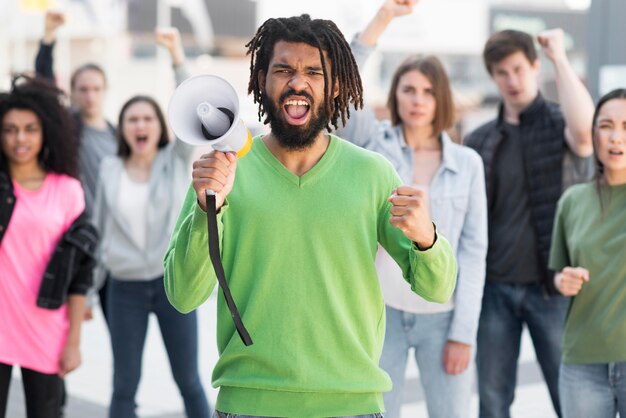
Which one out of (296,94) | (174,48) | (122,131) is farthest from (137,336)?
(296,94)

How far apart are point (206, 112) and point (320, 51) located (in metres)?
0.39

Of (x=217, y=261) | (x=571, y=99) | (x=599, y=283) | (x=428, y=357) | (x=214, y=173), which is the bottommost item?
(x=428, y=357)

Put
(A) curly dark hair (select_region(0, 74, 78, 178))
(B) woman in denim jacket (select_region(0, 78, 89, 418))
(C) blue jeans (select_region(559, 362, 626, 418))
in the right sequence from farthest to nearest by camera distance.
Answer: (A) curly dark hair (select_region(0, 74, 78, 178)) → (B) woman in denim jacket (select_region(0, 78, 89, 418)) → (C) blue jeans (select_region(559, 362, 626, 418))

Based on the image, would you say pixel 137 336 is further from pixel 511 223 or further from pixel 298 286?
pixel 298 286

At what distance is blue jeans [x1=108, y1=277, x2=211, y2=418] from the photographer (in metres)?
5.49

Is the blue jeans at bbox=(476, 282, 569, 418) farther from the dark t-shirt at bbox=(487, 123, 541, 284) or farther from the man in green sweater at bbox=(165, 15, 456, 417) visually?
the man in green sweater at bbox=(165, 15, 456, 417)

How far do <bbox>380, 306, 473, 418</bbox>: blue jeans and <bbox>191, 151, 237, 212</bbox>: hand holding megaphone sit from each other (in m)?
2.01

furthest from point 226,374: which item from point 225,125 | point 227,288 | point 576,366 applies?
point 576,366

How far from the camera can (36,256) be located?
4.65 m

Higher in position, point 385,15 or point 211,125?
point 385,15

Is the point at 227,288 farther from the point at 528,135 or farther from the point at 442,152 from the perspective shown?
the point at 528,135

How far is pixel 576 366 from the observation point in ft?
13.6

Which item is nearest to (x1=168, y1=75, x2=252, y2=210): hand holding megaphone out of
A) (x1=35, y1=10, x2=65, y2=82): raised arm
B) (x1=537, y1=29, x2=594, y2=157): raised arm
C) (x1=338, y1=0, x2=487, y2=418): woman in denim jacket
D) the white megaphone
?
the white megaphone

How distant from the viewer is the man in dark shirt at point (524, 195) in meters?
4.93
